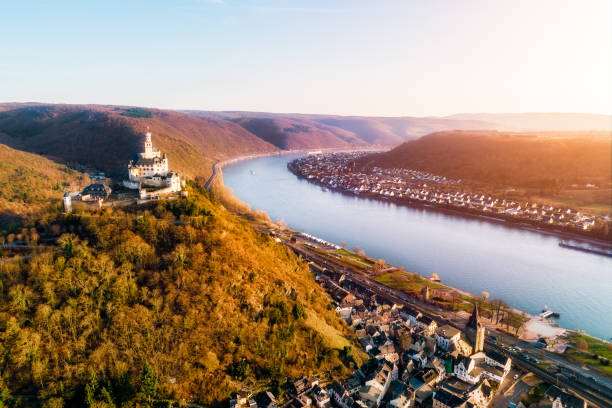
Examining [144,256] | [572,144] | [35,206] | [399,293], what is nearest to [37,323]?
[144,256]

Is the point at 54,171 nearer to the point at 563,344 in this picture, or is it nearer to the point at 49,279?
the point at 49,279

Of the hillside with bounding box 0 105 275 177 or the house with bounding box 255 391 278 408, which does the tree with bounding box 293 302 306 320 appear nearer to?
the house with bounding box 255 391 278 408

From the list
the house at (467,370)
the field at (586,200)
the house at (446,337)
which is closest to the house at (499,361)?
the house at (467,370)

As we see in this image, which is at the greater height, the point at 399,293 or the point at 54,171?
the point at 54,171

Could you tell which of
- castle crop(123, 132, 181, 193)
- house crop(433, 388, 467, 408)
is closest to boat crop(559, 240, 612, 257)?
house crop(433, 388, 467, 408)

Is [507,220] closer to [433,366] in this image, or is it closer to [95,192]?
[433,366]

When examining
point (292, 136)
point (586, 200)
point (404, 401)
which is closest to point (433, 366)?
point (404, 401)

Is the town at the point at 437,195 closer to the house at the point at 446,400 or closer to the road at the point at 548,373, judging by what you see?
the road at the point at 548,373
